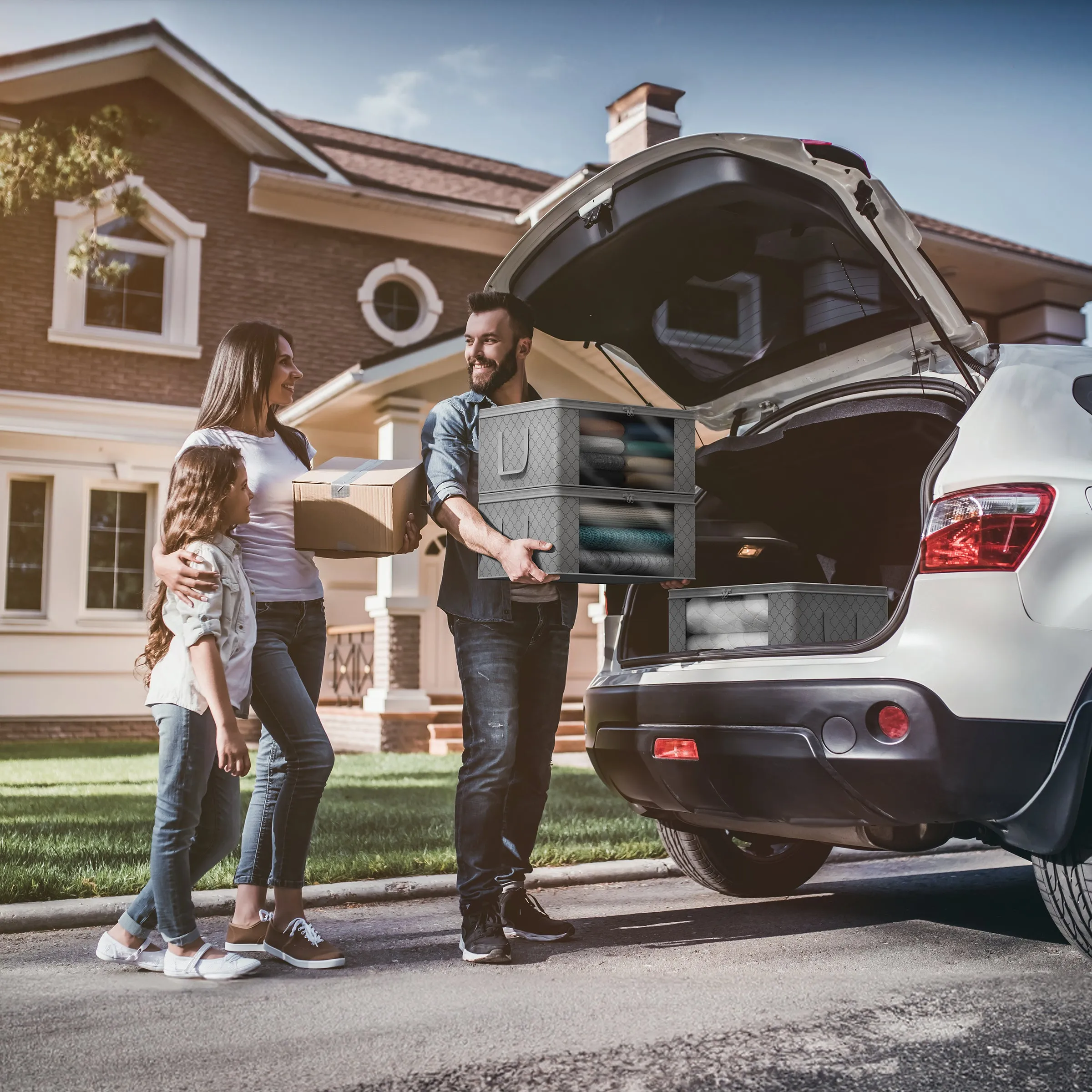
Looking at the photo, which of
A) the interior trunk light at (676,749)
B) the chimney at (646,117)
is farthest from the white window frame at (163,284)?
the interior trunk light at (676,749)

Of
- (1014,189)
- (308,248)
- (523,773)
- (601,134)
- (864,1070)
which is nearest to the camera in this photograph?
(864,1070)

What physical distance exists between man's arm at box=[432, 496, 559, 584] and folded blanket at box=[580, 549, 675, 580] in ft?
0.43

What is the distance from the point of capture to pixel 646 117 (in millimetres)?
15797

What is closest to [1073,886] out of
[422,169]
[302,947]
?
[302,947]

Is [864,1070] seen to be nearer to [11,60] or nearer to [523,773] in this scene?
[523,773]

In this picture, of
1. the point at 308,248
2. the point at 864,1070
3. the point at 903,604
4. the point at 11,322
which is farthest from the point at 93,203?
the point at 864,1070

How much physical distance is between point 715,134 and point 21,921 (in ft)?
11.8

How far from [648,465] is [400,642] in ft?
29.8

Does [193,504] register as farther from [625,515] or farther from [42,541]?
[42,541]

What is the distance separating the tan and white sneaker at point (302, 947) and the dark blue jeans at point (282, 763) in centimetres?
14

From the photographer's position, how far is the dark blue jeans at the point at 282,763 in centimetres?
389

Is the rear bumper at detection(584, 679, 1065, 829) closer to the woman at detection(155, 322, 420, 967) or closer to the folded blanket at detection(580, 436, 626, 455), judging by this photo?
the folded blanket at detection(580, 436, 626, 455)

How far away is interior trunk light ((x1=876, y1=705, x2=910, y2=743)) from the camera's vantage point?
331 cm

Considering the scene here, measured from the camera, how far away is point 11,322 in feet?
46.3
